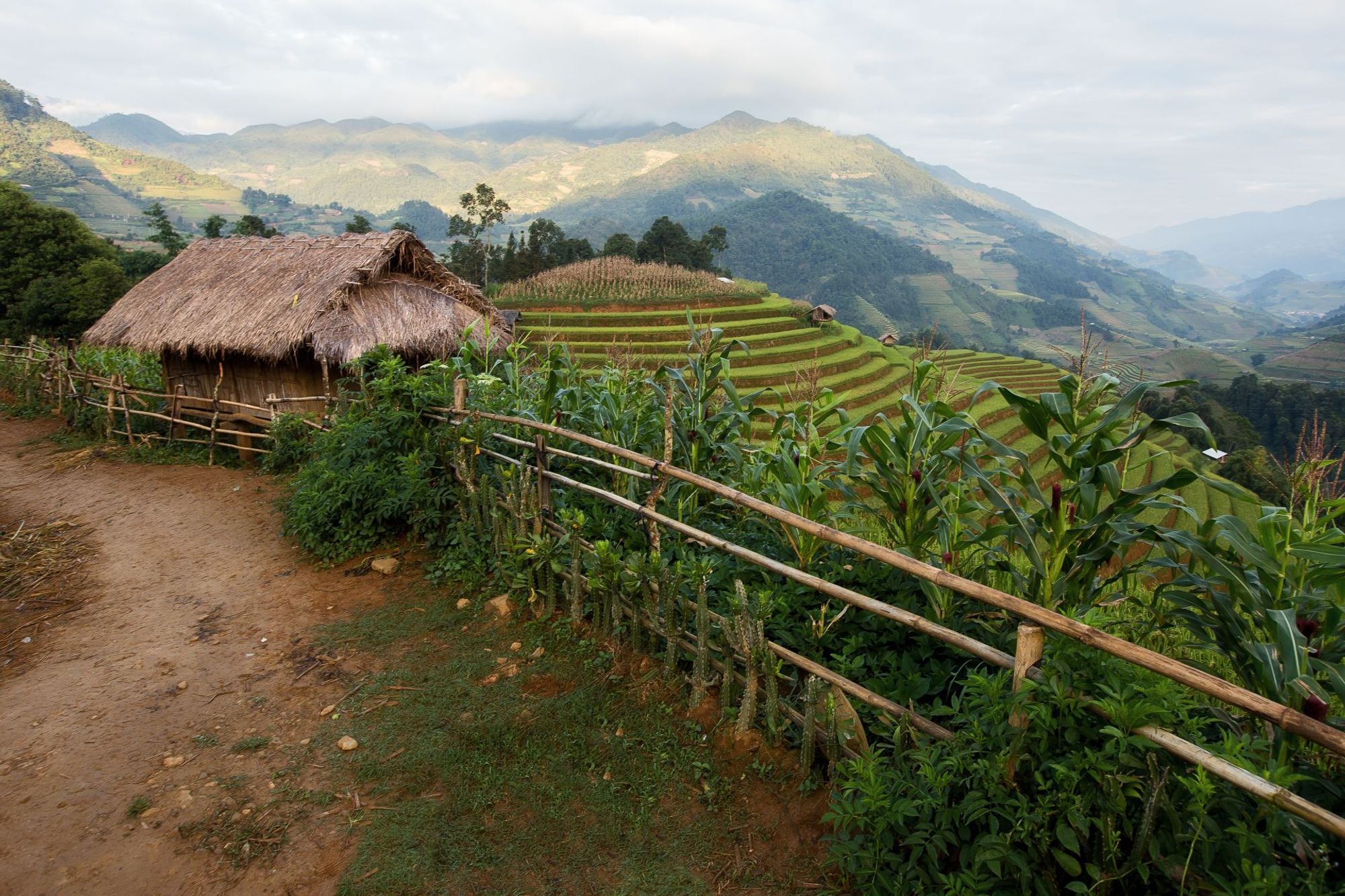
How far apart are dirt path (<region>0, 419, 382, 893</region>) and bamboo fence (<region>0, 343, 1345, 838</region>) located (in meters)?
1.72

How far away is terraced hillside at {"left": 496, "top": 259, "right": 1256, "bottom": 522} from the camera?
71.2 feet

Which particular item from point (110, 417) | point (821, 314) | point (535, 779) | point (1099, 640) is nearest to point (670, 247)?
point (821, 314)

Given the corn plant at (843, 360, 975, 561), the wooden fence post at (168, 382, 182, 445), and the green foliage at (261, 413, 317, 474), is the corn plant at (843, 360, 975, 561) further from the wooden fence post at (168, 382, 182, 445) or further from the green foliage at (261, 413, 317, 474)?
the wooden fence post at (168, 382, 182, 445)

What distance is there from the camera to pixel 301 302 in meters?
8.77

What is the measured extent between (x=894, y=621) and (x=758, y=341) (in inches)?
891

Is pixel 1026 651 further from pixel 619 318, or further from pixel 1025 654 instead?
pixel 619 318

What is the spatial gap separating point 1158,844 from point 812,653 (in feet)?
4.76

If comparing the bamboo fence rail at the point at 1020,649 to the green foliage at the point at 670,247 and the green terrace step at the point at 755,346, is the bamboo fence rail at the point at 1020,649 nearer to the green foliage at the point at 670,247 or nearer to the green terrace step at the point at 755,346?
the green terrace step at the point at 755,346

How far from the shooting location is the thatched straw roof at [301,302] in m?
8.59

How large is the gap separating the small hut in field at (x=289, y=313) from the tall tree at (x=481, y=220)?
28.4 meters

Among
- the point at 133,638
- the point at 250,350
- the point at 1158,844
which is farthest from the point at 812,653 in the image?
the point at 250,350

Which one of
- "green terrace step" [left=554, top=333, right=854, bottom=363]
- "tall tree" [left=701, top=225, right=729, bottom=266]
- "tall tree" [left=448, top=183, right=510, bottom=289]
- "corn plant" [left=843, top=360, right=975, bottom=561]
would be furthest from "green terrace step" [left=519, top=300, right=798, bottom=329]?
"corn plant" [left=843, top=360, right=975, bottom=561]

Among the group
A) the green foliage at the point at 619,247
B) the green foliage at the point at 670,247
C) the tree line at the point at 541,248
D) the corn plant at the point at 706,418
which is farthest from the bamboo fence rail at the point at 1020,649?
the green foliage at the point at 670,247

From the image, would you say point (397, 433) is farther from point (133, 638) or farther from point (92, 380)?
point (92, 380)
